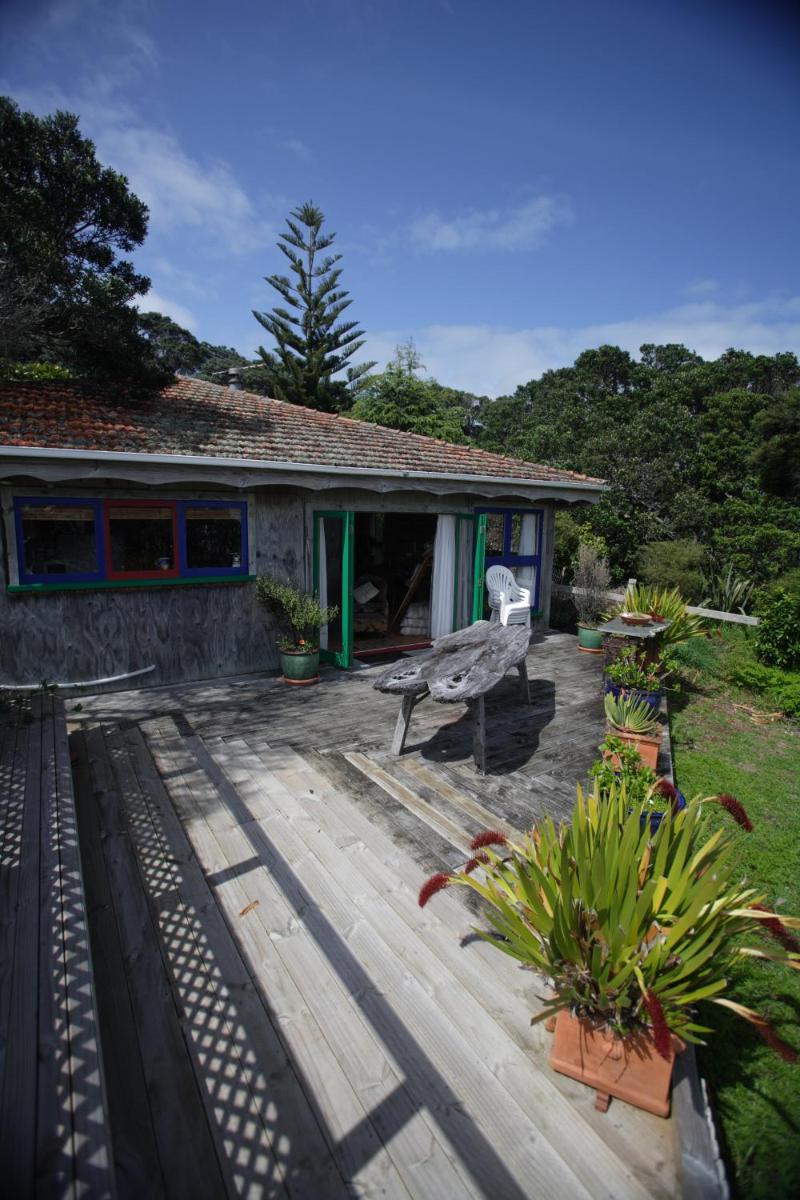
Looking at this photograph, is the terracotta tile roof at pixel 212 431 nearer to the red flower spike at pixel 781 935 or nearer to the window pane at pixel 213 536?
the window pane at pixel 213 536

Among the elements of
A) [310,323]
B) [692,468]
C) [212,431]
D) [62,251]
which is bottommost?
[212,431]

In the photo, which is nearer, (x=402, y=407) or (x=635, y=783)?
(x=635, y=783)

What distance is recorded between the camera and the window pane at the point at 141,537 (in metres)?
5.87

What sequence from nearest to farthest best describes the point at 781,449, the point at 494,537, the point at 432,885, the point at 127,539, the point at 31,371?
1. the point at 432,885
2. the point at 127,539
3. the point at 31,371
4. the point at 494,537
5. the point at 781,449

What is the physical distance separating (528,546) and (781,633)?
12.7 ft

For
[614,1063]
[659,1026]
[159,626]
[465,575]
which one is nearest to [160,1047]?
[614,1063]

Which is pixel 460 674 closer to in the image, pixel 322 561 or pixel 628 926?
pixel 628 926

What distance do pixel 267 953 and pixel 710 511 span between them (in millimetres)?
18173

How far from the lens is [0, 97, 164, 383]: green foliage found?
6988 millimetres

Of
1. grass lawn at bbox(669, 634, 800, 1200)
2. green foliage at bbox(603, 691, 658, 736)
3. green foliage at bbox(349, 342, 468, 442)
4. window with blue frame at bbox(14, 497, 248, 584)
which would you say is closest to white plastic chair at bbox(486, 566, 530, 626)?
grass lawn at bbox(669, 634, 800, 1200)

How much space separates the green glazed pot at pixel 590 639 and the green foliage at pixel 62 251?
695 cm

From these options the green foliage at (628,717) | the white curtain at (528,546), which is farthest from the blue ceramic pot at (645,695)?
the white curtain at (528,546)

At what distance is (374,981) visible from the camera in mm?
2256

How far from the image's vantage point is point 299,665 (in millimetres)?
6387
